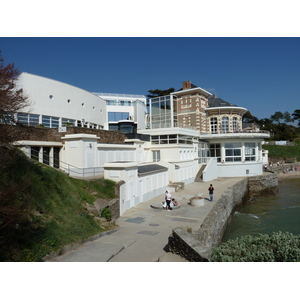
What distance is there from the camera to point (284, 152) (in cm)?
6512

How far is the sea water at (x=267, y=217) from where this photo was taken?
16.5m

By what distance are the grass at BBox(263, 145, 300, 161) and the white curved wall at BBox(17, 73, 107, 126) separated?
48.5m

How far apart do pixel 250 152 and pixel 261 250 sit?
31271 mm

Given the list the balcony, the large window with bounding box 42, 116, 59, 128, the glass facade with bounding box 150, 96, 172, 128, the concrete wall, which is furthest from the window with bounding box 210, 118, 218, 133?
the large window with bounding box 42, 116, 59, 128

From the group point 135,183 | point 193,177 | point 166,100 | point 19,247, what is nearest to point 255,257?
point 19,247

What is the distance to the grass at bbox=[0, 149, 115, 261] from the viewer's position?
6629 mm

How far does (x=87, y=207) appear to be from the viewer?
38.7 ft

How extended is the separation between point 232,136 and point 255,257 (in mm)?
29447

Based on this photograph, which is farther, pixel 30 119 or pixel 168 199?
pixel 30 119

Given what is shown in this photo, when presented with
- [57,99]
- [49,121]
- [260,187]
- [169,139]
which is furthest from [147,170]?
[260,187]

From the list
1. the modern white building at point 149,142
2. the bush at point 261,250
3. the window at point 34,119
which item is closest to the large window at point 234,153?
the modern white building at point 149,142

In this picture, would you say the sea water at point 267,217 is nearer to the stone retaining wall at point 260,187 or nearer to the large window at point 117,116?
the stone retaining wall at point 260,187

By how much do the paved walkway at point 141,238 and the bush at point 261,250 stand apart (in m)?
1.60

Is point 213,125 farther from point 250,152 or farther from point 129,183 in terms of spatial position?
point 129,183
